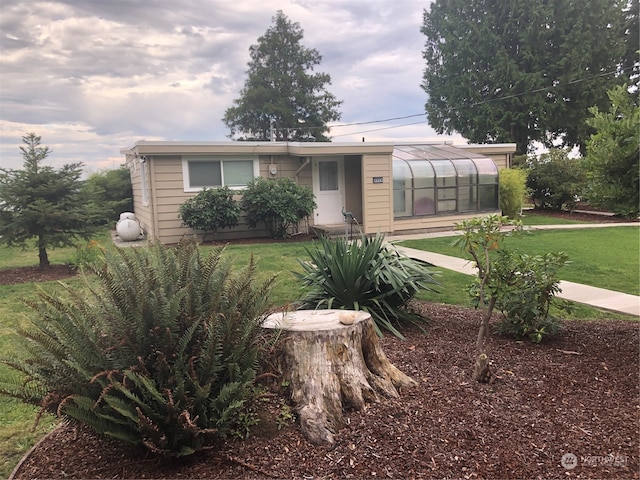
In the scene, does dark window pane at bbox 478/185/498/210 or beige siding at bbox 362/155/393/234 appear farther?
dark window pane at bbox 478/185/498/210

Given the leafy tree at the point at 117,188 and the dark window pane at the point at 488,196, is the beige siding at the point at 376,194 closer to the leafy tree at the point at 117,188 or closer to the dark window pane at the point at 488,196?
the dark window pane at the point at 488,196

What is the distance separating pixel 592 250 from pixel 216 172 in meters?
9.15

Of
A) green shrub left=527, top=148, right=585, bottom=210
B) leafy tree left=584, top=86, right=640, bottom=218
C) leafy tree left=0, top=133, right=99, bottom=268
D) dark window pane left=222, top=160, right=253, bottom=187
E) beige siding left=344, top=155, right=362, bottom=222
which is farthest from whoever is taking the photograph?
green shrub left=527, top=148, right=585, bottom=210

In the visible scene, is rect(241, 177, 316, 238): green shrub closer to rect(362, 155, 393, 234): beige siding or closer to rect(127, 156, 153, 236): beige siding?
rect(362, 155, 393, 234): beige siding

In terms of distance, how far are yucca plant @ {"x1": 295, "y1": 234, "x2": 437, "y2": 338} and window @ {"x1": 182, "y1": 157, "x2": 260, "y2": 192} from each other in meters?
8.25

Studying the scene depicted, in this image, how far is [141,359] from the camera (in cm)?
238

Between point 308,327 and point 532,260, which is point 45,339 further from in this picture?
point 532,260

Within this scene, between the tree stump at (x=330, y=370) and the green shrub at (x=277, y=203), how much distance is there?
8.78m

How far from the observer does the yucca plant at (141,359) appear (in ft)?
7.68

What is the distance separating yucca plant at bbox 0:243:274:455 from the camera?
92.1 inches

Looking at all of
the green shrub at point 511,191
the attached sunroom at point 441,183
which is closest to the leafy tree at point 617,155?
the attached sunroom at point 441,183

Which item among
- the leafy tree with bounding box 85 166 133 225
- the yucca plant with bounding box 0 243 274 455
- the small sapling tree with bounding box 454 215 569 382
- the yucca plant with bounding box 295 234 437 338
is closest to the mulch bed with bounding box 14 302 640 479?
the yucca plant with bounding box 0 243 274 455

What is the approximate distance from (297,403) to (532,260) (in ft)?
8.77

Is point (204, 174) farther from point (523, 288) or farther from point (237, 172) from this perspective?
point (523, 288)
